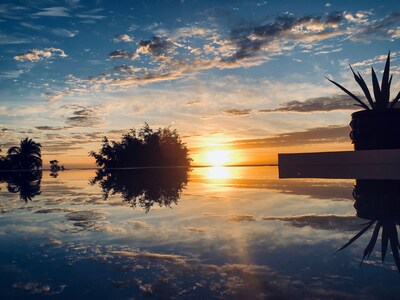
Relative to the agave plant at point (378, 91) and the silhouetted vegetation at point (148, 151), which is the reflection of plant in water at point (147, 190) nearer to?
the agave plant at point (378, 91)

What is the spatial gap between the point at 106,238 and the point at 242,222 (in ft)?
5.31

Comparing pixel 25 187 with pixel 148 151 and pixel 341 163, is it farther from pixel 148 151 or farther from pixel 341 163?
pixel 148 151

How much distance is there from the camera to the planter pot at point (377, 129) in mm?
15016

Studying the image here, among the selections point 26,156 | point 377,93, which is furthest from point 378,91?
point 26,156

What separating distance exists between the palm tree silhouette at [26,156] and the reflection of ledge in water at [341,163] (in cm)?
3815

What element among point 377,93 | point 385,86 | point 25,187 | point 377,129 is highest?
point 385,86

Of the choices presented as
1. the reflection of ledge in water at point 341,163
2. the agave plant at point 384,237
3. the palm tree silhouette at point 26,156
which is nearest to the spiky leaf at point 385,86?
the reflection of ledge in water at point 341,163

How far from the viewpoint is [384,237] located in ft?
9.46

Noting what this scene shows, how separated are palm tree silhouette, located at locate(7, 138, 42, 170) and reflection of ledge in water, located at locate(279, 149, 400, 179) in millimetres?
38146

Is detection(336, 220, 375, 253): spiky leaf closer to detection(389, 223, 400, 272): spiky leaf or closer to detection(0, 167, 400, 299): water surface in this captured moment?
detection(0, 167, 400, 299): water surface

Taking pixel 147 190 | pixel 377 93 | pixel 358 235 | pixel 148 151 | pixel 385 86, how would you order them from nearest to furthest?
1. pixel 358 235
2. pixel 147 190
3. pixel 385 86
4. pixel 377 93
5. pixel 148 151

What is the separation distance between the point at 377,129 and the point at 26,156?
4482 centimetres

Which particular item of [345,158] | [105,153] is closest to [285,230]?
[345,158]

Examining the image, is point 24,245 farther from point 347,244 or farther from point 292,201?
point 292,201
